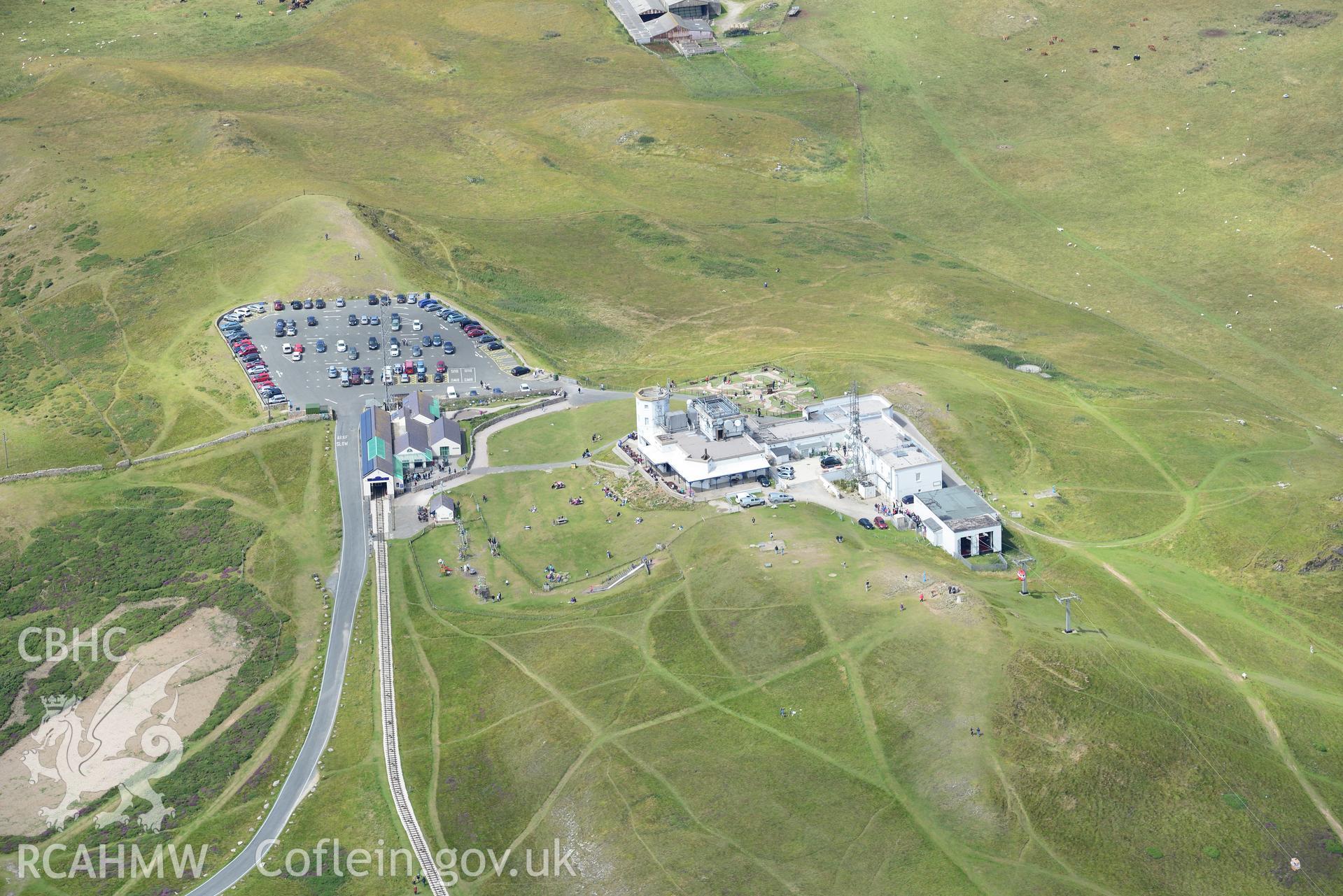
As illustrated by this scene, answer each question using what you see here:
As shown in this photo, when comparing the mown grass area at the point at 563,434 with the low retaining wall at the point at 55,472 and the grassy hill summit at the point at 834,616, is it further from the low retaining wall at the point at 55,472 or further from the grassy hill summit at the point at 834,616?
the low retaining wall at the point at 55,472

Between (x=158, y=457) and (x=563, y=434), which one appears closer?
(x=563, y=434)

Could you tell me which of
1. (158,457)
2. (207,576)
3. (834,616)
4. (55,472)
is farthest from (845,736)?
(55,472)

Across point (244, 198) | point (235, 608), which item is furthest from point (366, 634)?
point (244, 198)

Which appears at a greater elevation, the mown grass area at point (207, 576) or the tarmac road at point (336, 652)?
the tarmac road at point (336, 652)

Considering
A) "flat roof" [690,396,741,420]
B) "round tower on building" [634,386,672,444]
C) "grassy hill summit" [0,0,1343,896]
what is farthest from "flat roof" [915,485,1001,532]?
"round tower on building" [634,386,672,444]

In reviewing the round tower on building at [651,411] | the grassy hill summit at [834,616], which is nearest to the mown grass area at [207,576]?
the grassy hill summit at [834,616]

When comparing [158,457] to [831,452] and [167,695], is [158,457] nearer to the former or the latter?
[167,695]

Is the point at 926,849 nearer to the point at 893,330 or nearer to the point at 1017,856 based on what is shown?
the point at 1017,856
